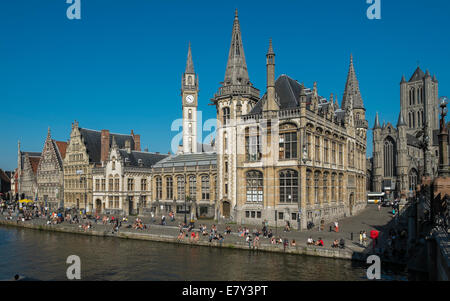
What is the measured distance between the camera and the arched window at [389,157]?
3935 inches

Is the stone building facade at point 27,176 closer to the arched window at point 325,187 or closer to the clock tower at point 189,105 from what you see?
the clock tower at point 189,105

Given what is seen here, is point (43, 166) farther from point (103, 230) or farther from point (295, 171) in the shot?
point (295, 171)

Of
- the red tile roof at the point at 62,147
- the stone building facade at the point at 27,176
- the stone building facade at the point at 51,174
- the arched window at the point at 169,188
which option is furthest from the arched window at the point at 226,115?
the stone building facade at the point at 27,176

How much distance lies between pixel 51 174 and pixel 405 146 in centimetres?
8976

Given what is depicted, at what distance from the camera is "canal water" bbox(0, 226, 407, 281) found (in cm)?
2506

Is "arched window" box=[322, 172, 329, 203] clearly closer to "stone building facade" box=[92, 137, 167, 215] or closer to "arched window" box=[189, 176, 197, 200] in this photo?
"arched window" box=[189, 176, 197, 200]

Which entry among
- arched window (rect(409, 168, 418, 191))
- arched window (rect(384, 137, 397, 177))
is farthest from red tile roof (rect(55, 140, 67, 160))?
arched window (rect(409, 168, 418, 191))

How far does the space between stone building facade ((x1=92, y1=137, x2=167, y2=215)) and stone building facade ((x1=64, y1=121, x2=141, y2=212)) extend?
9.56ft

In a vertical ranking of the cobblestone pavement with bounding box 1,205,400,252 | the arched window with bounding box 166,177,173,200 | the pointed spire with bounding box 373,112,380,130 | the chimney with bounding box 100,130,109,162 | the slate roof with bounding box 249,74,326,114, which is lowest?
the cobblestone pavement with bounding box 1,205,400,252

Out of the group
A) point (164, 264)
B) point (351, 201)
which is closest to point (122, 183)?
point (164, 264)

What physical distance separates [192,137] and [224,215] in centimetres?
Answer: 3031

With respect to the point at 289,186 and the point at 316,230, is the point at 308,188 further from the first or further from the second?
the point at 316,230

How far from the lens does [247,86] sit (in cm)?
4806

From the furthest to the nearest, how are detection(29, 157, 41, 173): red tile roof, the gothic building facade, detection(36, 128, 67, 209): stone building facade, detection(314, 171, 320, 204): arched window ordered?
1. the gothic building facade
2. detection(29, 157, 41, 173): red tile roof
3. detection(36, 128, 67, 209): stone building facade
4. detection(314, 171, 320, 204): arched window
